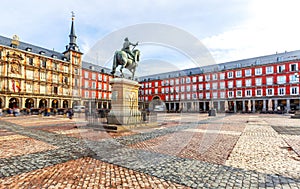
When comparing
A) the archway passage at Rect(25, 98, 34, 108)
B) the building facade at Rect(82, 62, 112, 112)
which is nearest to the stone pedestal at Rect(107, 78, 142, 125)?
the archway passage at Rect(25, 98, 34, 108)

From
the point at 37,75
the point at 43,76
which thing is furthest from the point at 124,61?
the point at 43,76

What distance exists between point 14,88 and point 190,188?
44.7m

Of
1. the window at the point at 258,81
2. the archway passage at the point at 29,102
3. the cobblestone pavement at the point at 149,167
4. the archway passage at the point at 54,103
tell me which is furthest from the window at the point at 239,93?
the archway passage at the point at 29,102

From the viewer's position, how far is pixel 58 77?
45156 millimetres

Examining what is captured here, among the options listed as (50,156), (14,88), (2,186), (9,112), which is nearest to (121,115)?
(50,156)

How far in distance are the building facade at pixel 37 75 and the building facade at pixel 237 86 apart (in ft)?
77.1

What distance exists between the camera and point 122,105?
10.4m

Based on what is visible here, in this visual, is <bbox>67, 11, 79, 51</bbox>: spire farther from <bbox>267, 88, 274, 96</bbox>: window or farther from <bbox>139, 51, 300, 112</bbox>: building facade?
<bbox>267, 88, 274, 96</bbox>: window

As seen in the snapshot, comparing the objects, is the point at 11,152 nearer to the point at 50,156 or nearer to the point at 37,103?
the point at 50,156

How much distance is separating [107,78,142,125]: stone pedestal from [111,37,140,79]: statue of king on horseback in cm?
87

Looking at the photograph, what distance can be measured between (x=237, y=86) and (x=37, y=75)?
52159mm

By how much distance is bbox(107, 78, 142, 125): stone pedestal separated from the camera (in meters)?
10.4

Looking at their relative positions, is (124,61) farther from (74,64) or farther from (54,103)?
(74,64)

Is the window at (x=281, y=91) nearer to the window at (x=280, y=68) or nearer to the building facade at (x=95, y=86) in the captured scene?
the window at (x=280, y=68)
